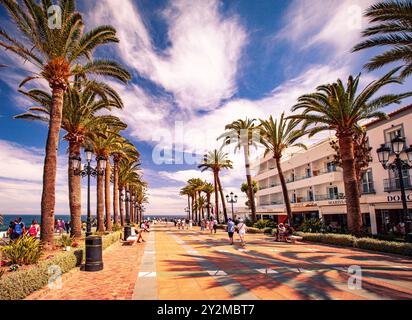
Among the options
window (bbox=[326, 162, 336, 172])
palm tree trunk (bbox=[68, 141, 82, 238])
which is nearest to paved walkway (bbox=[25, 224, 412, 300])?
palm tree trunk (bbox=[68, 141, 82, 238])

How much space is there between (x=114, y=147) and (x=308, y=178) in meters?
26.3

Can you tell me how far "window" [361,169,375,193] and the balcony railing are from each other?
2.10 meters

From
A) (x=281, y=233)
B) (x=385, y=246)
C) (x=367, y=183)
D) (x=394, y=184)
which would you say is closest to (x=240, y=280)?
(x=385, y=246)

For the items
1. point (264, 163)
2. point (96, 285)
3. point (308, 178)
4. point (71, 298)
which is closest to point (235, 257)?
point (96, 285)

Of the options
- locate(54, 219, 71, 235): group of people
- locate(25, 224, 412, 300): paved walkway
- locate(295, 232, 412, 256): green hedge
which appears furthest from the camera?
locate(54, 219, 71, 235): group of people

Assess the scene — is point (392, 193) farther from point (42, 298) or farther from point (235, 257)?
point (42, 298)

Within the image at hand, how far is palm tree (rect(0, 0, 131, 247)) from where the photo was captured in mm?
12688

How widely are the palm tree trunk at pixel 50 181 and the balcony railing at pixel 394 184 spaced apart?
2598 cm

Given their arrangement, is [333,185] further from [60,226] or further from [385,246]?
[60,226]

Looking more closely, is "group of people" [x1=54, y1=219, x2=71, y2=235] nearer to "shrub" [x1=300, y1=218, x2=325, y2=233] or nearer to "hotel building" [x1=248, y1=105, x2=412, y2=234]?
"shrub" [x1=300, y1=218, x2=325, y2=233]

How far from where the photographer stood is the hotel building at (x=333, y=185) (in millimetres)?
26234

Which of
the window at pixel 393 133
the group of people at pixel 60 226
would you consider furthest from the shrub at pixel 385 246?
the group of people at pixel 60 226

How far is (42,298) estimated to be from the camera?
6.94 meters
